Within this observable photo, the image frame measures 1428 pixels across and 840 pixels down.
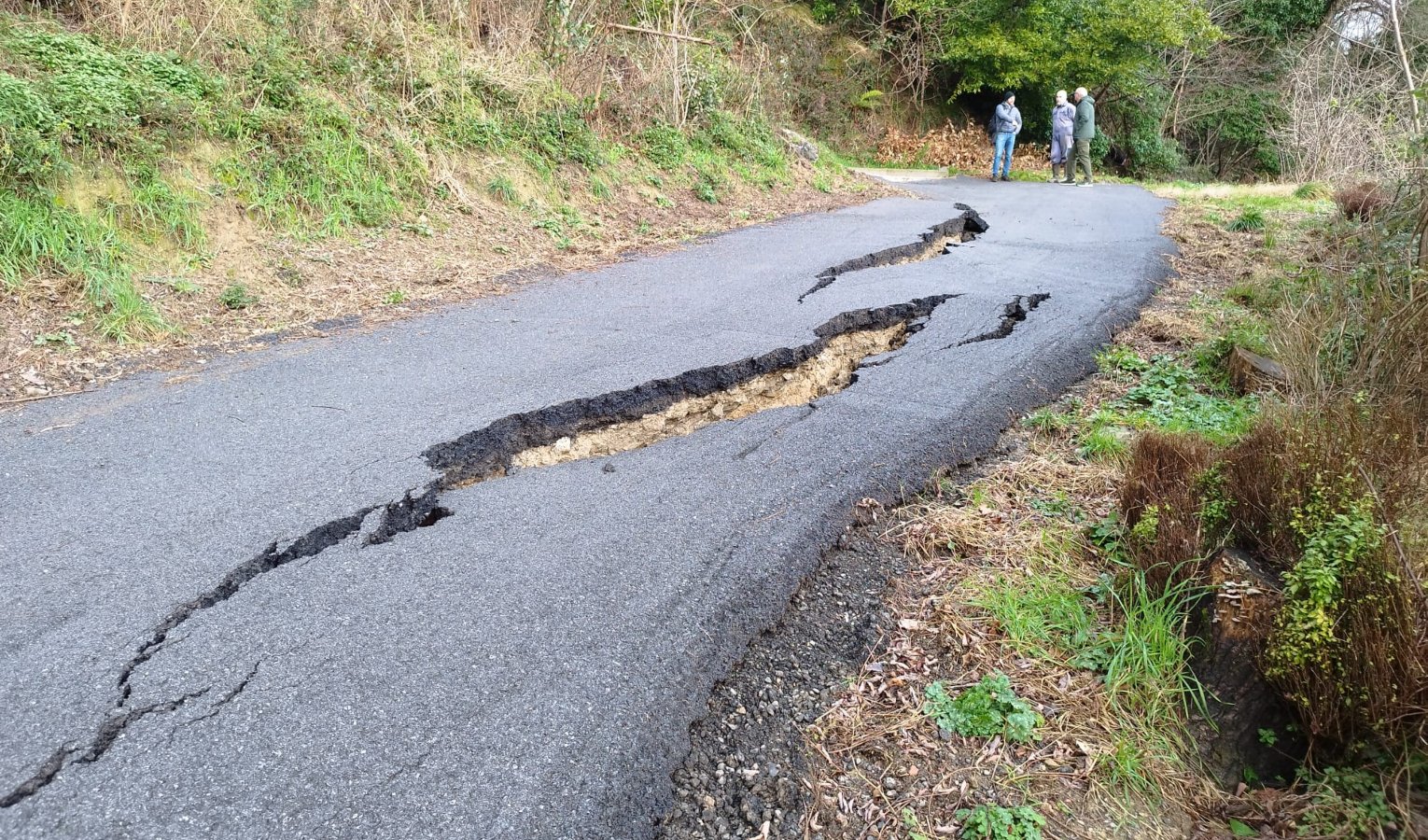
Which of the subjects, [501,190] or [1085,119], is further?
[1085,119]

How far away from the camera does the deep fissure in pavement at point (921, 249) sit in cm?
686

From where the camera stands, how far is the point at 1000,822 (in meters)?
2.00

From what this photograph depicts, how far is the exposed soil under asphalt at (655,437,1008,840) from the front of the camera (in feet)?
6.44

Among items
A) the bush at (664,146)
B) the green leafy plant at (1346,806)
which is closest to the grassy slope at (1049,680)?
the green leafy plant at (1346,806)

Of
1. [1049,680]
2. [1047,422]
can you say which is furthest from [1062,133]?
[1049,680]

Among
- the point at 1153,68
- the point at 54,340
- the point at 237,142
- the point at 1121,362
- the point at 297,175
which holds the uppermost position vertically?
the point at 1153,68

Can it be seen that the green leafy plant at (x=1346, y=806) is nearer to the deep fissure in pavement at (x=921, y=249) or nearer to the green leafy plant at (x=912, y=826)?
the green leafy plant at (x=912, y=826)

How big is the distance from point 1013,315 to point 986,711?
406 centimetres

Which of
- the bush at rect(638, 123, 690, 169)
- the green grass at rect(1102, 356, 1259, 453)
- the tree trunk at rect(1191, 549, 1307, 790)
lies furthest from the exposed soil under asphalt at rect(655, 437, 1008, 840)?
the bush at rect(638, 123, 690, 169)

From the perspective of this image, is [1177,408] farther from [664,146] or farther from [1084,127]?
[1084,127]

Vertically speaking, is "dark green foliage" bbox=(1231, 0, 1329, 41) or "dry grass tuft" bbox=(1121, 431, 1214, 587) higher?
"dark green foliage" bbox=(1231, 0, 1329, 41)

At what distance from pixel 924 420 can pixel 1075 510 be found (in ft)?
2.86

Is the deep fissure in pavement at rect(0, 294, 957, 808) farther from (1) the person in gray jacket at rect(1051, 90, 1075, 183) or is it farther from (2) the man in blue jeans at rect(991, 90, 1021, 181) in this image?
(2) the man in blue jeans at rect(991, 90, 1021, 181)

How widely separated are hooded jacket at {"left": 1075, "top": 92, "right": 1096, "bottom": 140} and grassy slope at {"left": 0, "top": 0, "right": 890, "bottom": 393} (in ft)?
24.8
